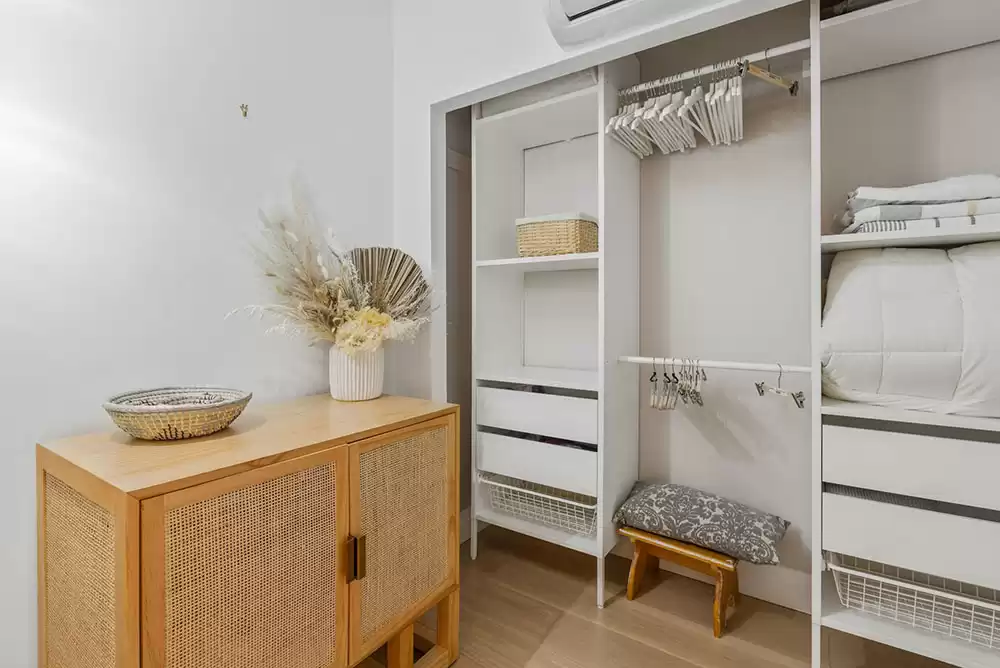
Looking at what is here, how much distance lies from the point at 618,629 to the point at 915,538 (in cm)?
96

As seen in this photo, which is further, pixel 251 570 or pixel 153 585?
pixel 251 570

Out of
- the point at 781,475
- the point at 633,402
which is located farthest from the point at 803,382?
the point at 633,402

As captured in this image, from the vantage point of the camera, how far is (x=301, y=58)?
1.73m

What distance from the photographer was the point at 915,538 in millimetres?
1269

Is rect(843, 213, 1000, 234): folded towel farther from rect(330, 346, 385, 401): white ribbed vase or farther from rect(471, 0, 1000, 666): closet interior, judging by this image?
rect(330, 346, 385, 401): white ribbed vase

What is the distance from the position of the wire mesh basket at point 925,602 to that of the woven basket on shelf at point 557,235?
1.28 m

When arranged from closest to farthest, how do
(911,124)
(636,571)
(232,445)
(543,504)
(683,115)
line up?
(232,445) < (911,124) < (683,115) < (636,571) < (543,504)

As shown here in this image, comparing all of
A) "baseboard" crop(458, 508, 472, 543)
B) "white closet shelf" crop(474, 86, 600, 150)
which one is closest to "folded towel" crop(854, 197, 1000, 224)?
"white closet shelf" crop(474, 86, 600, 150)

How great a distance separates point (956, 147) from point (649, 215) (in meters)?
0.98

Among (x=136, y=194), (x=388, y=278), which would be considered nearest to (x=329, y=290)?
(x=388, y=278)

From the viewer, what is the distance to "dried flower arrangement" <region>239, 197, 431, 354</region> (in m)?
1.57

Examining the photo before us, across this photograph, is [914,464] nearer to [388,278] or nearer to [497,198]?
[388,278]

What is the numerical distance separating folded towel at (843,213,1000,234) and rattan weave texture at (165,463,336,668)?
1556 millimetres

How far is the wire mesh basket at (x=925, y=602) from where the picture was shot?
49.9 inches
